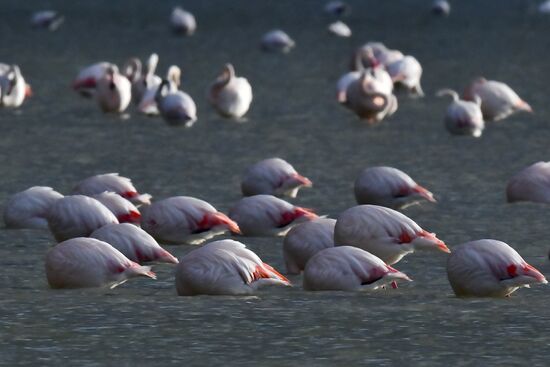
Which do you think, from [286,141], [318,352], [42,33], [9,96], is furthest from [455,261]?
[42,33]

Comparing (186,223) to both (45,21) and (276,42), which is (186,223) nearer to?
(276,42)

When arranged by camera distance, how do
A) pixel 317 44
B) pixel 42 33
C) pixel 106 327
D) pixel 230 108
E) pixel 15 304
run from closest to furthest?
Result: pixel 106 327 < pixel 15 304 < pixel 230 108 < pixel 317 44 < pixel 42 33

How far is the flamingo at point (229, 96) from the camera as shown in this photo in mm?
7508

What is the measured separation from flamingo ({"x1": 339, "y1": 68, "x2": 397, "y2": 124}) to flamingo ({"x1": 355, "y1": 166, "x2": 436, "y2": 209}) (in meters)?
2.46

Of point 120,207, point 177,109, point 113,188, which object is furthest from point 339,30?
point 120,207

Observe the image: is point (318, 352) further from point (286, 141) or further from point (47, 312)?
point (286, 141)

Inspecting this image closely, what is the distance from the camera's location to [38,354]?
2.98m

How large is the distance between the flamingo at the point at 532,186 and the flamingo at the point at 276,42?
6.03m

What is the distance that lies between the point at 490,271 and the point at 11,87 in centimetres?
468

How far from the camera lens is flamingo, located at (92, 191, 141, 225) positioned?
175 inches

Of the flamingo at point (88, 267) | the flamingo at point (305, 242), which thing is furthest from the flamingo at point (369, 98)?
the flamingo at point (88, 267)

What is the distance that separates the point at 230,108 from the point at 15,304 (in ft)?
13.4

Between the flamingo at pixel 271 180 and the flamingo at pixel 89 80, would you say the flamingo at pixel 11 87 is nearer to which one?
the flamingo at pixel 89 80

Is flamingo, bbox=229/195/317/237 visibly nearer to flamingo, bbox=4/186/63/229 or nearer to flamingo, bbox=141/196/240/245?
flamingo, bbox=141/196/240/245
